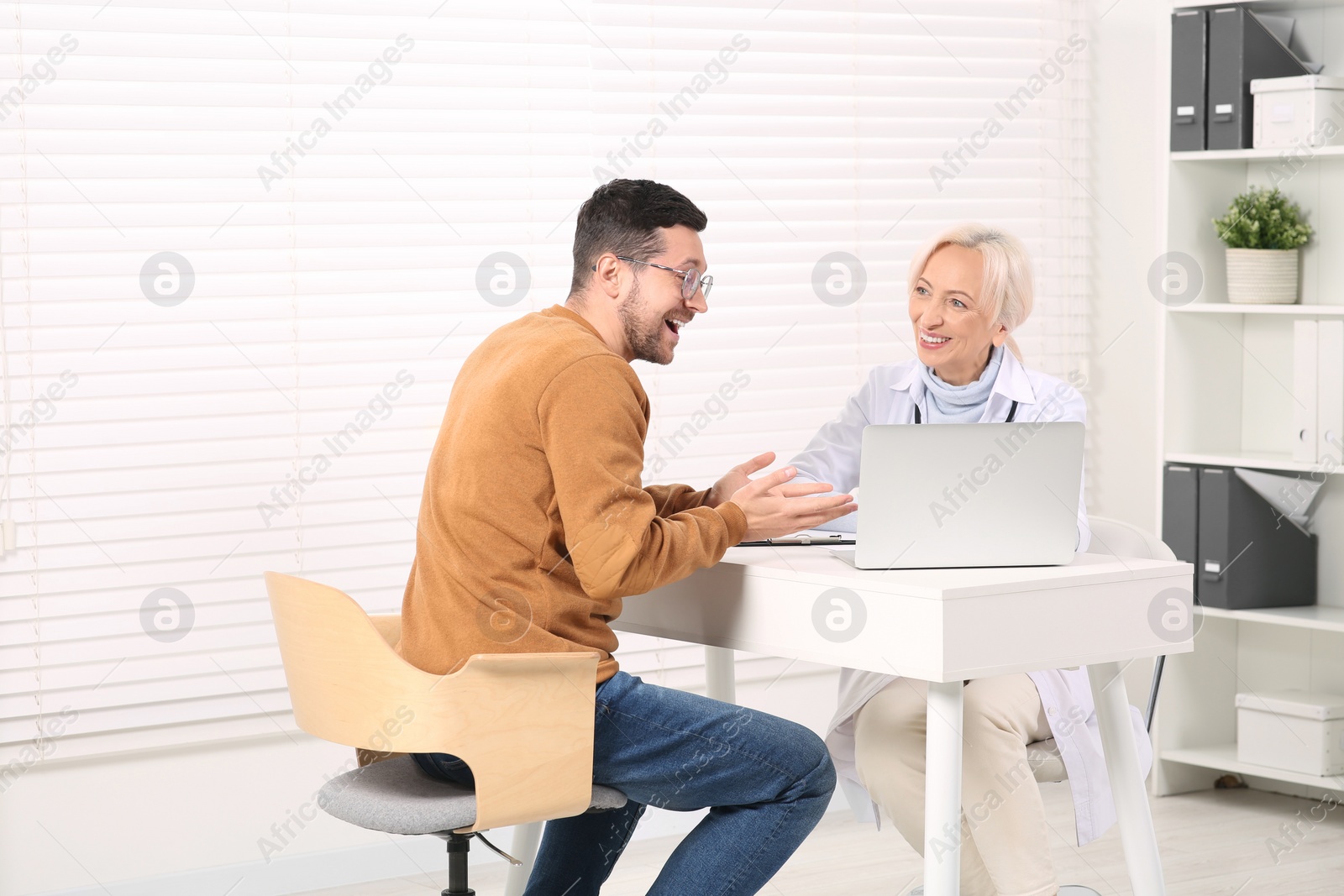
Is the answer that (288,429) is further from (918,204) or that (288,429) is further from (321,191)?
(918,204)

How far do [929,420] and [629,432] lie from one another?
3.12 feet

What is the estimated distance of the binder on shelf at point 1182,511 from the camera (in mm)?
3723

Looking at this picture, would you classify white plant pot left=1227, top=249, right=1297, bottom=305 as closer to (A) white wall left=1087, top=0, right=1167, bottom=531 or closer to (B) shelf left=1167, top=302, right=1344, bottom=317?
(B) shelf left=1167, top=302, right=1344, bottom=317

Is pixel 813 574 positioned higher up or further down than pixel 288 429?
further down

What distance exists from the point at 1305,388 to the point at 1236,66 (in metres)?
0.78

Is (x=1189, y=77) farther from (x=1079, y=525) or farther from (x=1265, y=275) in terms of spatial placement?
(x=1079, y=525)

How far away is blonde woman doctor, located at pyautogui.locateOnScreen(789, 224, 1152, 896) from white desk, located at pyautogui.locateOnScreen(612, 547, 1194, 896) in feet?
0.18

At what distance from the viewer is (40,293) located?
2949 millimetres

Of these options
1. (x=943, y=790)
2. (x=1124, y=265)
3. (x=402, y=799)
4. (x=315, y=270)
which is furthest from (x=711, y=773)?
(x=1124, y=265)

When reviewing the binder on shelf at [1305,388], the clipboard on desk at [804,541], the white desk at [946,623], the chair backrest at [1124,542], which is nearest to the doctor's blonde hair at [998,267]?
the chair backrest at [1124,542]

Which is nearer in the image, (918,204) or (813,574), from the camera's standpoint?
(813,574)

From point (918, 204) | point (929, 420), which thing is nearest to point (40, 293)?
point (929, 420)

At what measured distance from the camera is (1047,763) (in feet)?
8.02

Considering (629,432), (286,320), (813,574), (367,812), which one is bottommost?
(367,812)
